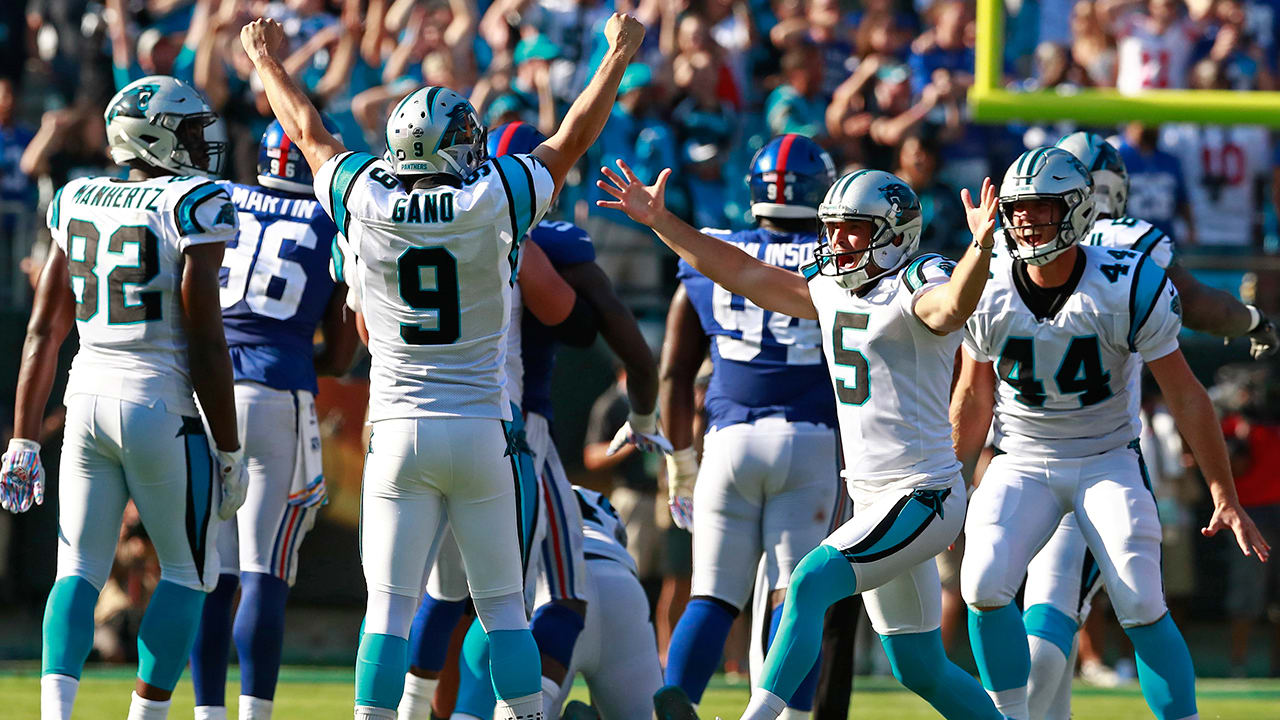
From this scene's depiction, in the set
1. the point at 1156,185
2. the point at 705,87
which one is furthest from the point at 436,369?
the point at 1156,185

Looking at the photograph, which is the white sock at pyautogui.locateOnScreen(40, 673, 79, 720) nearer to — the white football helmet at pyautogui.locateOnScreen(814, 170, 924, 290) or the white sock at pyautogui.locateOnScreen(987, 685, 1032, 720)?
the white football helmet at pyautogui.locateOnScreen(814, 170, 924, 290)

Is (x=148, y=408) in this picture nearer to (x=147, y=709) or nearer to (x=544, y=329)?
(x=147, y=709)

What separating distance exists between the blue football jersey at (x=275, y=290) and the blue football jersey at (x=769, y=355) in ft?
4.37

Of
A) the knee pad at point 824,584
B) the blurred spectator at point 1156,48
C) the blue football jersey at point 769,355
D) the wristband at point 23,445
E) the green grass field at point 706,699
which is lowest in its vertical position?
the green grass field at point 706,699

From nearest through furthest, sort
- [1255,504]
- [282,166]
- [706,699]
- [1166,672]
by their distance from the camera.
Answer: [1166,672] < [282,166] < [706,699] < [1255,504]

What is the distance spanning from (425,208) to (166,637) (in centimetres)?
169

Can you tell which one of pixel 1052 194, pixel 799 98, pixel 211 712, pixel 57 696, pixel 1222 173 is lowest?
pixel 211 712

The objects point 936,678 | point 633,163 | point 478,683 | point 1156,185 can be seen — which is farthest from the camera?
point 1156,185

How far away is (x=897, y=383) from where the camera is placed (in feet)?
15.7

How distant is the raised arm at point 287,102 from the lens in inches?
194

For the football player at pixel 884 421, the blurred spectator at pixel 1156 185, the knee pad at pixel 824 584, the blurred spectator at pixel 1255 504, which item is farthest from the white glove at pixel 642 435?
the blurred spectator at pixel 1156 185

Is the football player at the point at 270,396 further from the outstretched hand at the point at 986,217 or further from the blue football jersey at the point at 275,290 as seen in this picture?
the outstretched hand at the point at 986,217

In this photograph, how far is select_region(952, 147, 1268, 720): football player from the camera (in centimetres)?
509

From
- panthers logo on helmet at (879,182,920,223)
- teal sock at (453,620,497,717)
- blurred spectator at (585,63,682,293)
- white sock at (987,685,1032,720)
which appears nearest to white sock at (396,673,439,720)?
teal sock at (453,620,497,717)
